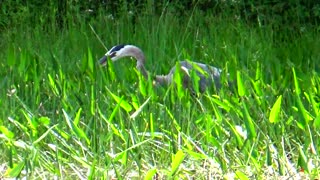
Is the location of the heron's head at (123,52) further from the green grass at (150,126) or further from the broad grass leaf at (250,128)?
the broad grass leaf at (250,128)

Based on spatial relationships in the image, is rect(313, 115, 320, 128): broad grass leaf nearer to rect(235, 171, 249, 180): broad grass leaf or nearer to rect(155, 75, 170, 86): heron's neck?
rect(235, 171, 249, 180): broad grass leaf

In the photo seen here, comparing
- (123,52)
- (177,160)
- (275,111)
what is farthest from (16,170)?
(123,52)

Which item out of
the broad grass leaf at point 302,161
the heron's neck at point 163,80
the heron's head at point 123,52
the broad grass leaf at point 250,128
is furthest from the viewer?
the heron's head at point 123,52

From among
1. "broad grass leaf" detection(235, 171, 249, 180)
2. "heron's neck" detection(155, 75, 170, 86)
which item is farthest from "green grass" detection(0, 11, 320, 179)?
"heron's neck" detection(155, 75, 170, 86)

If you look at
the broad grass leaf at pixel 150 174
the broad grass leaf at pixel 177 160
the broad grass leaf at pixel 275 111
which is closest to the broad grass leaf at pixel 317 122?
the broad grass leaf at pixel 275 111

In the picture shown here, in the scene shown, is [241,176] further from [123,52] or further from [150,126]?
[123,52]

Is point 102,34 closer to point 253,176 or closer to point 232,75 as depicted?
point 232,75

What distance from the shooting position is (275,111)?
359 centimetres

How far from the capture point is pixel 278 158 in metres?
3.55

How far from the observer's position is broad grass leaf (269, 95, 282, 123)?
3.56m

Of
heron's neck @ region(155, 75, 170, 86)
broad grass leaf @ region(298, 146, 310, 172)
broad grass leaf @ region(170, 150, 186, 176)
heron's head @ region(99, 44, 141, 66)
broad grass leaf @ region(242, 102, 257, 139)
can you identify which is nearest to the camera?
broad grass leaf @ region(170, 150, 186, 176)

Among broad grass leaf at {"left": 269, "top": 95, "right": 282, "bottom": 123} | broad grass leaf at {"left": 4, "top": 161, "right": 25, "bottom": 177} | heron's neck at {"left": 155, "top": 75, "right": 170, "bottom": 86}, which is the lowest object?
heron's neck at {"left": 155, "top": 75, "right": 170, "bottom": 86}

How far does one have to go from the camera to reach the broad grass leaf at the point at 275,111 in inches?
140

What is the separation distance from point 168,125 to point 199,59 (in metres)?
2.24
